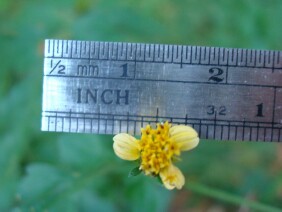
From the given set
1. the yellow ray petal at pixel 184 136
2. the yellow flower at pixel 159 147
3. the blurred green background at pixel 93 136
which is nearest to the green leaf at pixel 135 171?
the yellow flower at pixel 159 147

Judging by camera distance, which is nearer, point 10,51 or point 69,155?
point 69,155

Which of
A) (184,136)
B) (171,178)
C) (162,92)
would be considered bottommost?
(171,178)

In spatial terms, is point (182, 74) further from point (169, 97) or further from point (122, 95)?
point (122, 95)

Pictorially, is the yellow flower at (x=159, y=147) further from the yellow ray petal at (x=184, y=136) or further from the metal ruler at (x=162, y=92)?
the metal ruler at (x=162, y=92)

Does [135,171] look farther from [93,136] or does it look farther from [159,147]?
[93,136]

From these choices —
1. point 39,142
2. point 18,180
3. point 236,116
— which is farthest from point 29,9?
point 236,116

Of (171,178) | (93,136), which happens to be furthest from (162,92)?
(93,136)

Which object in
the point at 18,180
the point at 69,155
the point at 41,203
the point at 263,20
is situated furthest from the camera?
the point at 263,20
